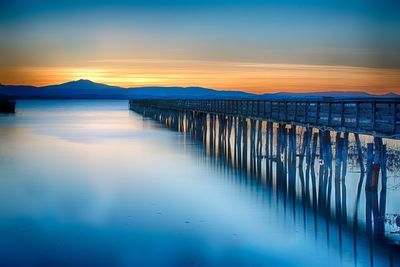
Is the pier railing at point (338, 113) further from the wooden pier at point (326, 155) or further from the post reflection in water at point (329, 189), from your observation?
the post reflection in water at point (329, 189)

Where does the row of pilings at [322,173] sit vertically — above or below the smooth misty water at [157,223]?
above

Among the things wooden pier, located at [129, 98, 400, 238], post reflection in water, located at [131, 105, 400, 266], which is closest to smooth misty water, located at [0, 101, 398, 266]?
post reflection in water, located at [131, 105, 400, 266]

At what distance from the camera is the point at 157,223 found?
48.5 feet

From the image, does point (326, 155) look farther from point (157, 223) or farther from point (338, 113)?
point (157, 223)

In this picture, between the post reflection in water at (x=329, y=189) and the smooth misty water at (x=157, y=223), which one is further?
the post reflection in water at (x=329, y=189)

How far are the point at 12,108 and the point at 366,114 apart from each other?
81.9 m

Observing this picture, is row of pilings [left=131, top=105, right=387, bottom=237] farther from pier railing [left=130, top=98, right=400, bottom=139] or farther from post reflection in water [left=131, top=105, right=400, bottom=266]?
pier railing [left=130, top=98, right=400, bottom=139]

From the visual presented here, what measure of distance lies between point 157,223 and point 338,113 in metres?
7.32

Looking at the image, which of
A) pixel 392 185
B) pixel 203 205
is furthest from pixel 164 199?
pixel 392 185

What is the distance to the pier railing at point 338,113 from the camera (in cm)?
1579

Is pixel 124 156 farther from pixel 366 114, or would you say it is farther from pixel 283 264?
pixel 283 264

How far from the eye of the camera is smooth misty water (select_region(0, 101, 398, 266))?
11.9 meters

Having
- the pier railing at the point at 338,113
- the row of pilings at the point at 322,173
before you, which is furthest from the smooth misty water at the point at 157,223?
the pier railing at the point at 338,113

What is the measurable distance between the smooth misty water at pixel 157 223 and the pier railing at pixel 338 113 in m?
3.02
